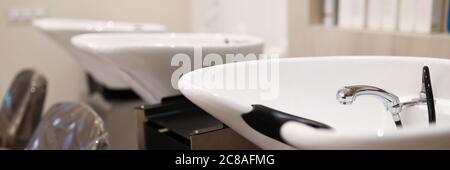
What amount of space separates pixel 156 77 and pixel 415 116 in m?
0.66

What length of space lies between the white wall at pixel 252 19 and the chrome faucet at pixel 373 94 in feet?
3.15

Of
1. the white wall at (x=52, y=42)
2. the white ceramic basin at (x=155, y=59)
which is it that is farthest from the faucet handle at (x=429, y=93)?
the white wall at (x=52, y=42)

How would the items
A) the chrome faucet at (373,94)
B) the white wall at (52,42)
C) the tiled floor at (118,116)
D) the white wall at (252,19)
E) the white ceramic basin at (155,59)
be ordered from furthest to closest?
1. the white wall at (52,42)
2. the tiled floor at (118,116)
3. the white wall at (252,19)
4. the white ceramic basin at (155,59)
5. the chrome faucet at (373,94)

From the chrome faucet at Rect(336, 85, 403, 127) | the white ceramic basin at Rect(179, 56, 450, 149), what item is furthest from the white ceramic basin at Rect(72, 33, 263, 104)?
the chrome faucet at Rect(336, 85, 403, 127)

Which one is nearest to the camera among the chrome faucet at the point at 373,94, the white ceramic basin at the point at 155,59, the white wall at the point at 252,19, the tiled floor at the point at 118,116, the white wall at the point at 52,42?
the chrome faucet at the point at 373,94

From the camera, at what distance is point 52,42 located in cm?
297

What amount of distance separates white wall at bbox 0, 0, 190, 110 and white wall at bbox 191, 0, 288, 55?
467 millimetres

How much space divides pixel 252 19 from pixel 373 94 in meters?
1.46

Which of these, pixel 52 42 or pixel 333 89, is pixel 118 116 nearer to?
pixel 52 42

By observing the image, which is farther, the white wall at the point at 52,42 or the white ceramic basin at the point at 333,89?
the white wall at the point at 52,42

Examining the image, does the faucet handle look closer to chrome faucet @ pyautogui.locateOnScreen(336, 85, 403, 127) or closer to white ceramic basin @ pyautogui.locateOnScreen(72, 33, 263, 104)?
chrome faucet @ pyautogui.locateOnScreen(336, 85, 403, 127)

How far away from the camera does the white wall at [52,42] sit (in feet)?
9.43

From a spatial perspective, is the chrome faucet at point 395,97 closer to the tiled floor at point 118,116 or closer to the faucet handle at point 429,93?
the faucet handle at point 429,93

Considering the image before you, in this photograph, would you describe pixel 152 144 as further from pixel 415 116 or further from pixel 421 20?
pixel 421 20
